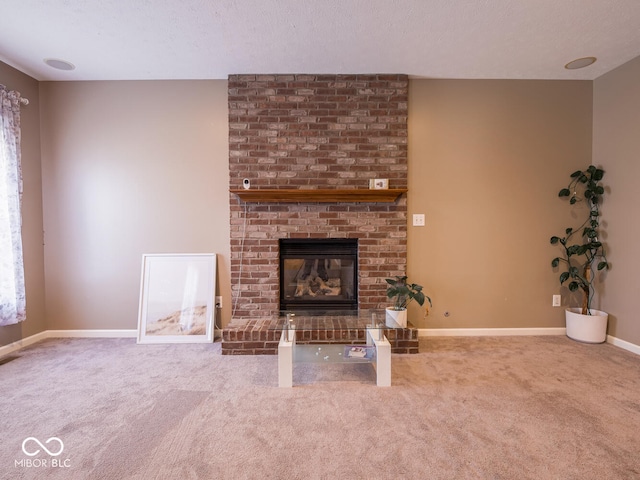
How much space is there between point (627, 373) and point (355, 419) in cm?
214

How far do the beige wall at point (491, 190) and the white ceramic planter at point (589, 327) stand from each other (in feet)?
0.65

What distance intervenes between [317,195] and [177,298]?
1714 mm

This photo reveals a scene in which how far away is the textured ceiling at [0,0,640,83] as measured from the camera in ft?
6.59

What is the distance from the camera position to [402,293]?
2.57 meters

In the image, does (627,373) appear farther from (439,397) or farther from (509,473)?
(509,473)

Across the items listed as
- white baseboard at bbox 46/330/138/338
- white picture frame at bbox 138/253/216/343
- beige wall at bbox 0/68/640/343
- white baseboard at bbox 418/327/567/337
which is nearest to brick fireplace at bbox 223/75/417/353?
beige wall at bbox 0/68/640/343

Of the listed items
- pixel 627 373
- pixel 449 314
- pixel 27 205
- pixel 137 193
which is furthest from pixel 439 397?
pixel 27 205

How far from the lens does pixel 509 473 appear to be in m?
1.30

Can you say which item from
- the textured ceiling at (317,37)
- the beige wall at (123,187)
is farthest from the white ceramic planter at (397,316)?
the textured ceiling at (317,37)

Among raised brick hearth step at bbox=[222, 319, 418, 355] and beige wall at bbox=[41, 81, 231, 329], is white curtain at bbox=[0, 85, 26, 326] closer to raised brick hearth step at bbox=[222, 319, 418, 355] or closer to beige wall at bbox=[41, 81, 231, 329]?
beige wall at bbox=[41, 81, 231, 329]

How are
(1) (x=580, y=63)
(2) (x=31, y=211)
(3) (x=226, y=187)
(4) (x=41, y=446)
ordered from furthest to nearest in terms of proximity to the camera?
(3) (x=226, y=187), (2) (x=31, y=211), (1) (x=580, y=63), (4) (x=41, y=446)

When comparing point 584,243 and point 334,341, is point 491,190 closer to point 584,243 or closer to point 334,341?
point 584,243

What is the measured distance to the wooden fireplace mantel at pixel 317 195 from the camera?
2717 millimetres

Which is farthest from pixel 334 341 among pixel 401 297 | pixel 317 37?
pixel 317 37
